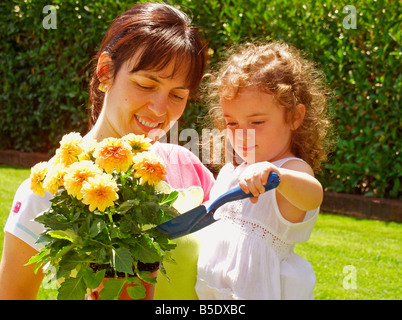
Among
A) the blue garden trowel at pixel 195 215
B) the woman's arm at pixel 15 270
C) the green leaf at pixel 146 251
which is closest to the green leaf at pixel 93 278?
the green leaf at pixel 146 251

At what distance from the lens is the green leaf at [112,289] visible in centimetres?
168

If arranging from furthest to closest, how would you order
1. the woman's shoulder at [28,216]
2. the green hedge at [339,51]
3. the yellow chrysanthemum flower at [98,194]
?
the green hedge at [339,51], the woman's shoulder at [28,216], the yellow chrysanthemum flower at [98,194]

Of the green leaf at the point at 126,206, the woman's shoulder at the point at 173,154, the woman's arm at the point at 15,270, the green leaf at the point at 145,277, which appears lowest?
the woman's arm at the point at 15,270

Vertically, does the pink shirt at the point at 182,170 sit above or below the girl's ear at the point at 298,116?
below

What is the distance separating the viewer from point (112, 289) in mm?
1680

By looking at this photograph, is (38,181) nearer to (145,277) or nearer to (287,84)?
(145,277)

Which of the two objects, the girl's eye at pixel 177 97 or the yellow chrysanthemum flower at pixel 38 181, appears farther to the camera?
the girl's eye at pixel 177 97

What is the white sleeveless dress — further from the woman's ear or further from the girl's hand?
the woman's ear

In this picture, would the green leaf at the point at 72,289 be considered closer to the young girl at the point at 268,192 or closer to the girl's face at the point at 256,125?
the young girl at the point at 268,192

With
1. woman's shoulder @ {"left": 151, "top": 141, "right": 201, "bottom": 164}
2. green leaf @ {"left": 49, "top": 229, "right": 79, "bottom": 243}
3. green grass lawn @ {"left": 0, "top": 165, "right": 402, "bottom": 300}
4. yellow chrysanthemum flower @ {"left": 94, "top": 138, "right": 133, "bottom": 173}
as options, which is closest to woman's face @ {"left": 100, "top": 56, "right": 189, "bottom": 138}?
woman's shoulder @ {"left": 151, "top": 141, "right": 201, "bottom": 164}

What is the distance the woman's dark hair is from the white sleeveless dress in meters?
0.53

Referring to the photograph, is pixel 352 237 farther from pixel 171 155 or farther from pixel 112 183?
pixel 112 183

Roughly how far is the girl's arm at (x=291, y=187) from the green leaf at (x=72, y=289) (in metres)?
0.52
